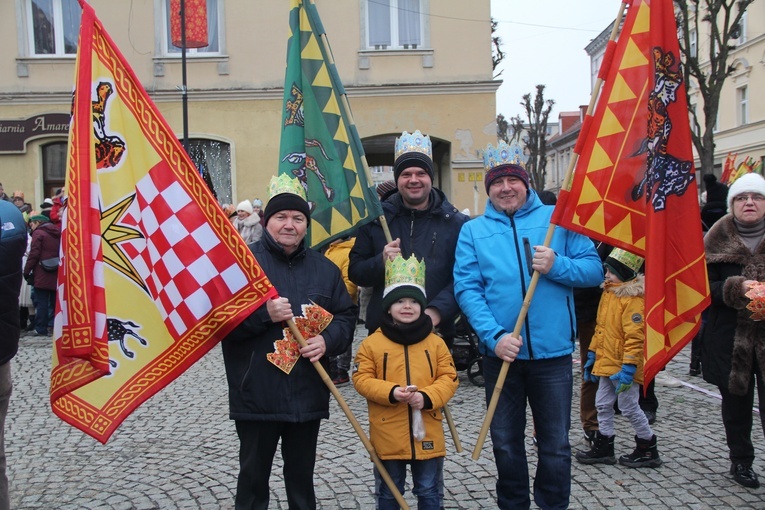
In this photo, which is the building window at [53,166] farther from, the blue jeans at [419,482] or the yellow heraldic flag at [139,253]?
the blue jeans at [419,482]

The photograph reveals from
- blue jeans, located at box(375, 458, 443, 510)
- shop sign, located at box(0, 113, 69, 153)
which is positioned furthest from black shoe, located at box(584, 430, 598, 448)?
shop sign, located at box(0, 113, 69, 153)

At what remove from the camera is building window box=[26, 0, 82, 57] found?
1620 cm

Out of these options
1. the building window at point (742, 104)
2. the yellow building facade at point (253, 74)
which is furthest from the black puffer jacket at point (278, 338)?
the building window at point (742, 104)

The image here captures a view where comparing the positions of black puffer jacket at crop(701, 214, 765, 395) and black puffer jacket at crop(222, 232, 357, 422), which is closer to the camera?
black puffer jacket at crop(222, 232, 357, 422)

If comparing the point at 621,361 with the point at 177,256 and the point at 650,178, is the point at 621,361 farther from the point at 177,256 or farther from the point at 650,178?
the point at 177,256

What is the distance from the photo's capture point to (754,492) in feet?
14.1

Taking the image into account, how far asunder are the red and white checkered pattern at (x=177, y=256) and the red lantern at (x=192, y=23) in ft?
40.0

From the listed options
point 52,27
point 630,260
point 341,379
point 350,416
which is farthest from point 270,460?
point 52,27

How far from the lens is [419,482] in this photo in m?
3.63

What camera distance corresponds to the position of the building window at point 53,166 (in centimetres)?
1659

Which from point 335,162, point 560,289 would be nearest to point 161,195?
point 335,162

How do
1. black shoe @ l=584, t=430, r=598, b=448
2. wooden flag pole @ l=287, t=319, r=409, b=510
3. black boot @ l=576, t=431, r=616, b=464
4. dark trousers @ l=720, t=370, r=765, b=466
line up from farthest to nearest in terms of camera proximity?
1. black shoe @ l=584, t=430, r=598, b=448
2. black boot @ l=576, t=431, r=616, b=464
3. dark trousers @ l=720, t=370, r=765, b=466
4. wooden flag pole @ l=287, t=319, r=409, b=510

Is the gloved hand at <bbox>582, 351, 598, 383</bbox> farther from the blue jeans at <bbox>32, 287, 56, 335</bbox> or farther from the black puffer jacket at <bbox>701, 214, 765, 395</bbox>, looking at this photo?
the blue jeans at <bbox>32, 287, 56, 335</bbox>

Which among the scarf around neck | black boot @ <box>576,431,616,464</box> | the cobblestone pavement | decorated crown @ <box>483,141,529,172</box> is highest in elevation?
decorated crown @ <box>483,141,529,172</box>
